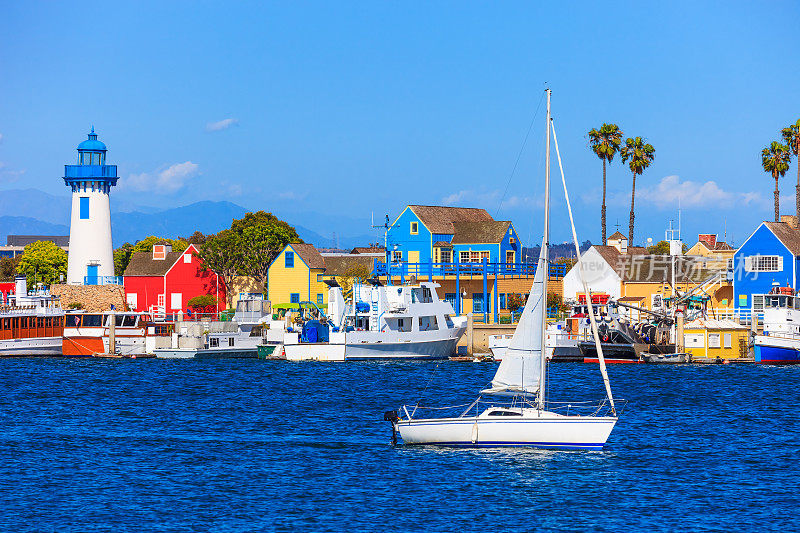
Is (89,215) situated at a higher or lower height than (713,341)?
higher

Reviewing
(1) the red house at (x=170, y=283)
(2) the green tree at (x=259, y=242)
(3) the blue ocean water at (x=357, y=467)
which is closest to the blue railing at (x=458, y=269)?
(2) the green tree at (x=259, y=242)

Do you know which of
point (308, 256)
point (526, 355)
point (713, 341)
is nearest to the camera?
point (526, 355)

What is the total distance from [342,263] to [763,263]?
119ft

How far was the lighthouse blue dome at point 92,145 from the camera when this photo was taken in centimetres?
9344

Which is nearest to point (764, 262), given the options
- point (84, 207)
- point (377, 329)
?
point (377, 329)

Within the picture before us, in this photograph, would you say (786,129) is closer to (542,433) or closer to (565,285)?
(565,285)

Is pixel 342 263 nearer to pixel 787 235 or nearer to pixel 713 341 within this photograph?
pixel 787 235

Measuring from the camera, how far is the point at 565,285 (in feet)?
335

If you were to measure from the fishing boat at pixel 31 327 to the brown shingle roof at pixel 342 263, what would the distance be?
26.0 meters

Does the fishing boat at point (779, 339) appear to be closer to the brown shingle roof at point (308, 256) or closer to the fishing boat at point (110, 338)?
the fishing boat at point (110, 338)

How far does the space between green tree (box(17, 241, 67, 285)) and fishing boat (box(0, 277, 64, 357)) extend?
3590 cm

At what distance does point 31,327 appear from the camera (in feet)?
249

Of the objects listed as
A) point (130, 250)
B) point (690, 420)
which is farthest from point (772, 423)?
point (130, 250)

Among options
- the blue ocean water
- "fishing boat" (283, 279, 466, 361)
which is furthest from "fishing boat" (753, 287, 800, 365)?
"fishing boat" (283, 279, 466, 361)
